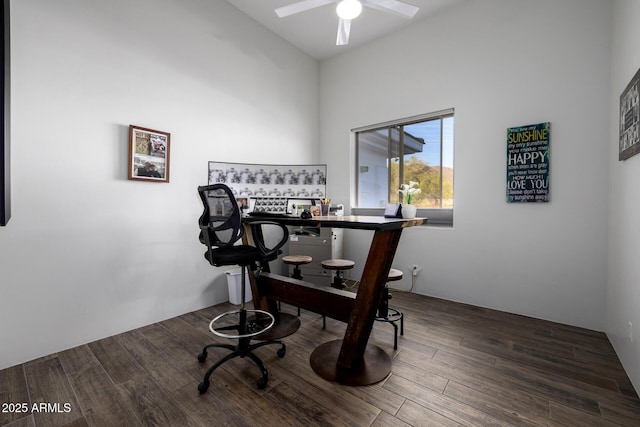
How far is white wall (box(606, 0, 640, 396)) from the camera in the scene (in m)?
1.81

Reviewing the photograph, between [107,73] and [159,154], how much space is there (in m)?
0.76

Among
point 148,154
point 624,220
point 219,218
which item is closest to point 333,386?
point 219,218

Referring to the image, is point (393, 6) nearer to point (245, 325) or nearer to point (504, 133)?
point (504, 133)

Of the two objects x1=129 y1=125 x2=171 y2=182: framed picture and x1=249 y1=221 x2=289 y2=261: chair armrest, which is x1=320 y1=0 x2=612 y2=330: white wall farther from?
x1=129 y1=125 x2=171 y2=182: framed picture

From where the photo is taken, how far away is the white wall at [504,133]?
2564 mm

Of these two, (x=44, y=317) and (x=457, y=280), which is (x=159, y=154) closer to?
(x=44, y=317)

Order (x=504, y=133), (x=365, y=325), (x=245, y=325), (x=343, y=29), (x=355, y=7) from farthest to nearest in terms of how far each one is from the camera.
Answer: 1. (x=504, y=133)
2. (x=343, y=29)
3. (x=355, y=7)
4. (x=245, y=325)
5. (x=365, y=325)

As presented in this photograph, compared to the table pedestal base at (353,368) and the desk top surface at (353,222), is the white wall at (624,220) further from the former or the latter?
the table pedestal base at (353,368)

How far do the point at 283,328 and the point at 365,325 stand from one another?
1.01m

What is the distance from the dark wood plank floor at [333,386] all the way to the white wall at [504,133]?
1.95 feet

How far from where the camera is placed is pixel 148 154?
8.75ft

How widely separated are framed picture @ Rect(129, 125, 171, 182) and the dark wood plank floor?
1.47 m

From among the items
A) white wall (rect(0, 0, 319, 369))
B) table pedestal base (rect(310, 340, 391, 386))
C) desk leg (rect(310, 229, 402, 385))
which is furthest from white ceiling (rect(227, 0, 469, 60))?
table pedestal base (rect(310, 340, 391, 386))

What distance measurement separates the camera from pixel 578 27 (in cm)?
260
